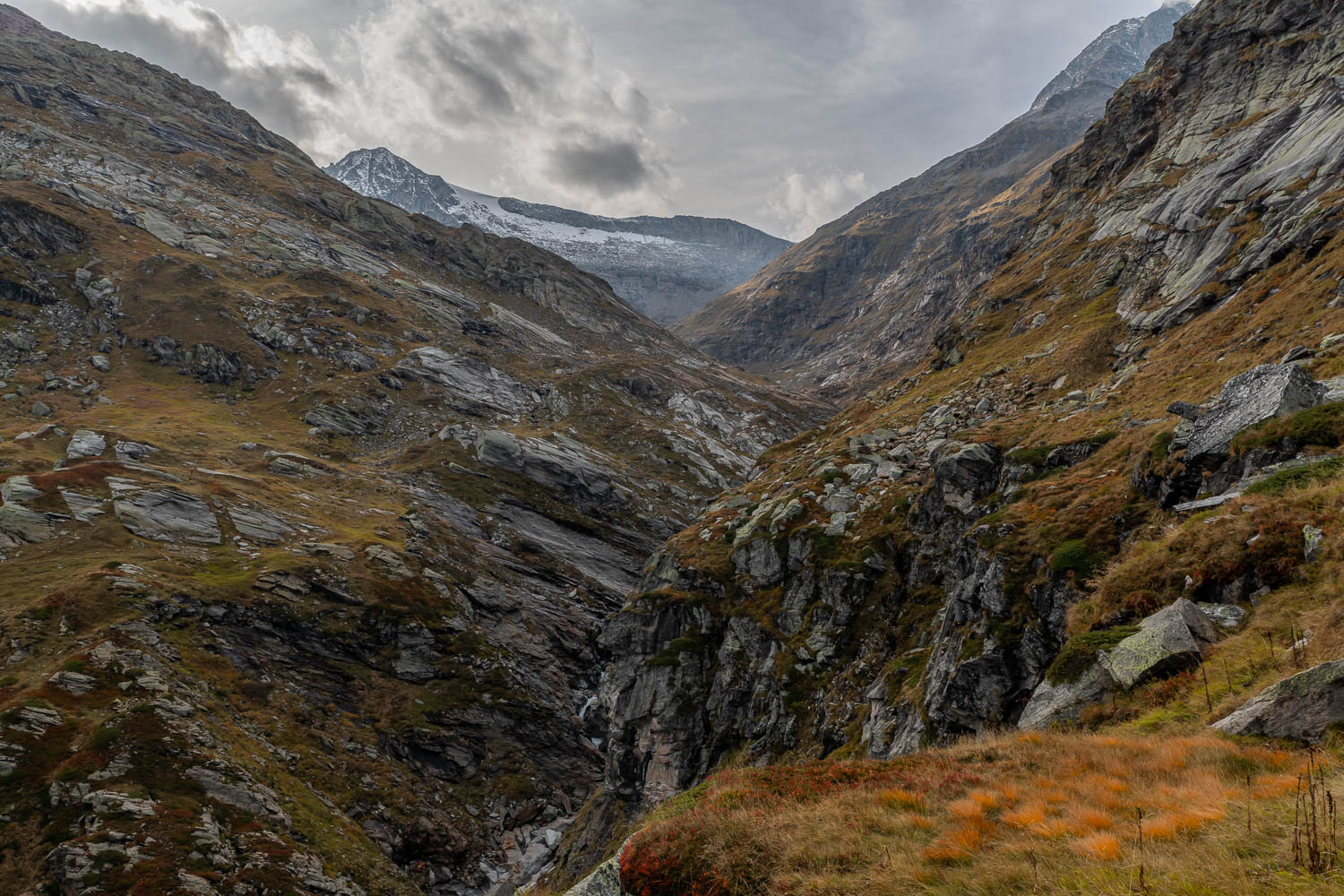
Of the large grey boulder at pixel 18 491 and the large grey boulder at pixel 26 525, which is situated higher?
the large grey boulder at pixel 18 491

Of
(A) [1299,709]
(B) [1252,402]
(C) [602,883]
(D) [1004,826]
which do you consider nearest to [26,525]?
(C) [602,883]

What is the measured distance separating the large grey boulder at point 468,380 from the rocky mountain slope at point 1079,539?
67.4 metres

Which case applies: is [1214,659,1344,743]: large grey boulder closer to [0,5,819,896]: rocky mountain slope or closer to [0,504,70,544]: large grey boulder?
[0,5,819,896]: rocky mountain slope

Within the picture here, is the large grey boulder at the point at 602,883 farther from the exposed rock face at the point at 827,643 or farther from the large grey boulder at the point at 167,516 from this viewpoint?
the large grey boulder at the point at 167,516

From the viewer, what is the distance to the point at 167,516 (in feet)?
160

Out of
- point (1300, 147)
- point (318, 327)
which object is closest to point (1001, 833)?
point (1300, 147)

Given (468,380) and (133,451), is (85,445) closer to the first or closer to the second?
(133,451)

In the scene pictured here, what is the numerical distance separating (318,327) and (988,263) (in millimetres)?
206980

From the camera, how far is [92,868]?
24078 mm

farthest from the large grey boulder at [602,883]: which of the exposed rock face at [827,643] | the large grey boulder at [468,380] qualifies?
the large grey boulder at [468,380]

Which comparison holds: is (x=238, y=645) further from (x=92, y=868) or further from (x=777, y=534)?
(x=777, y=534)

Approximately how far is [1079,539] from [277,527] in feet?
207

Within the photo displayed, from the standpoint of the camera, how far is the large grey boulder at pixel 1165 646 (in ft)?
39.7

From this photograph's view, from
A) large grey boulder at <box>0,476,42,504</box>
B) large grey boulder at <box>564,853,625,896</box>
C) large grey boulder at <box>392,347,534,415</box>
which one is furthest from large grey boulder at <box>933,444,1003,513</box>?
large grey boulder at <box>392,347,534,415</box>
